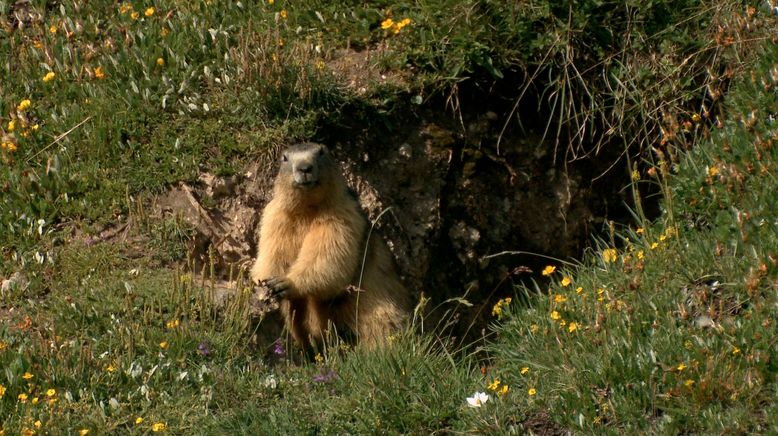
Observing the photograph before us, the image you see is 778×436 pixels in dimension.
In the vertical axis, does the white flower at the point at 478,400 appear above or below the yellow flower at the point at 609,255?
below

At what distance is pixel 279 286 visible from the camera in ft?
24.6

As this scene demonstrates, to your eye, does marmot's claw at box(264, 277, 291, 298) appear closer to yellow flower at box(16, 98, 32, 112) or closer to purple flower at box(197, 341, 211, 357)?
purple flower at box(197, 341, 211, 357)

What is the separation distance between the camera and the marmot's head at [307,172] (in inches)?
290

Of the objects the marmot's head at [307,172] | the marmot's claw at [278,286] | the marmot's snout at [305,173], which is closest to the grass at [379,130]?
the marmot's claw at [278,286]

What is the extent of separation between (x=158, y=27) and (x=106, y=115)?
893 mm

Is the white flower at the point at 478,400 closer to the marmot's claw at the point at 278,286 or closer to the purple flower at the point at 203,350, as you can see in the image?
the purple flower at the point at 203,350

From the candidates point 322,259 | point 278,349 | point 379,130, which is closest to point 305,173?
point 322,259

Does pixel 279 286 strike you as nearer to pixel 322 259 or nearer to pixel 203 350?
pixel 322 259

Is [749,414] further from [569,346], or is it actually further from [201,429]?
[201,429]

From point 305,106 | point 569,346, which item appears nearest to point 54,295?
point 305,106

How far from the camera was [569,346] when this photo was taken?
19.5 ft

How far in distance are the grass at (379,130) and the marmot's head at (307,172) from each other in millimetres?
796

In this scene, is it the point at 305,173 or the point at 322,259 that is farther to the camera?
the point at 322,259

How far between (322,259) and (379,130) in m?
1.64
